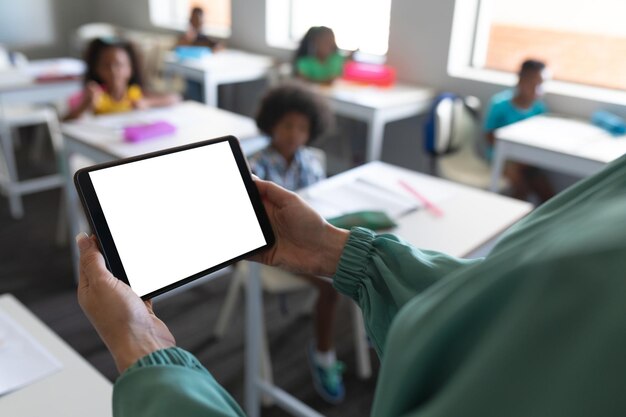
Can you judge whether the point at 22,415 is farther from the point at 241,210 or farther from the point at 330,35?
the point at 330,35

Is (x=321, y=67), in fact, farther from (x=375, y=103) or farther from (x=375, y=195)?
(x=375, y=195)

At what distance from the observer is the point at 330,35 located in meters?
3.70

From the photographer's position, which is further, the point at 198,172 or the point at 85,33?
the point at 85,33

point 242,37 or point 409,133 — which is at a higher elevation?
point 242,37

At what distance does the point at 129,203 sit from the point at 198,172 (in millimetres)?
125

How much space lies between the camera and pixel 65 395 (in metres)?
0.93

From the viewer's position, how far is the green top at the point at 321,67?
11.9ft

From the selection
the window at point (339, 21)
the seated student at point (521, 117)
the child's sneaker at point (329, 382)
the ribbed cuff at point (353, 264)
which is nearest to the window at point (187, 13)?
the window at point (339, 21)

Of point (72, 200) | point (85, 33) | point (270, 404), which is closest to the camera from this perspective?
point (270, 404)

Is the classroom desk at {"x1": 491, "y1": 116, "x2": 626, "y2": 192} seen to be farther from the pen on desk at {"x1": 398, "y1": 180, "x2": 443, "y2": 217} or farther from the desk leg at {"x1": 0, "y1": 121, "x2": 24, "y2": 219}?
the desk leg at {"x1": 0, "y1": 121, "x2": 24, "y2": 219}

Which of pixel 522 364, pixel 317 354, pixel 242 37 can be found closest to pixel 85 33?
pixel 242 37

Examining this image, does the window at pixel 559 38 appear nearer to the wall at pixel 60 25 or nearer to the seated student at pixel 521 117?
the seated student at pixel 521 117

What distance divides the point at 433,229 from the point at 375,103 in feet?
5.53

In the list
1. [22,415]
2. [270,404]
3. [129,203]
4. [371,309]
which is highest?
[129,203]
